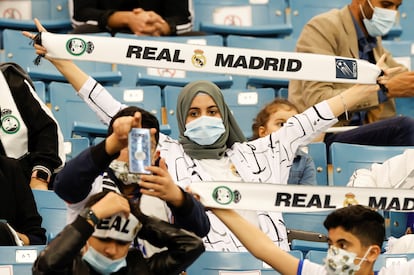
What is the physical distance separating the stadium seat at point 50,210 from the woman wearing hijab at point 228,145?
0.47m

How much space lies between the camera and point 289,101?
7.57m

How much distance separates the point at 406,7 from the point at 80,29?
7.25 ft

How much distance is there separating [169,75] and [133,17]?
0.42 meters

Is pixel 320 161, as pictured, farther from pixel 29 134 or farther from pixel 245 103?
pixel 29 134

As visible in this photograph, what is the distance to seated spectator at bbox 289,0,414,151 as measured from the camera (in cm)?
749

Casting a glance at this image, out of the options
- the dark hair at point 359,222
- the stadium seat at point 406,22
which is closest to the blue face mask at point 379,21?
the stadium seat at point 406,22

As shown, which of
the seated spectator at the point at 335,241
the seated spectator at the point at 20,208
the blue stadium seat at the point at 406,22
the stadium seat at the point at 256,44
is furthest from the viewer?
the blue stadium seat at the point at 406,22

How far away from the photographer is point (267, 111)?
730 centimetres

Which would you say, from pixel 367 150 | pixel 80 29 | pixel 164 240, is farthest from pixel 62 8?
pixel 164 240

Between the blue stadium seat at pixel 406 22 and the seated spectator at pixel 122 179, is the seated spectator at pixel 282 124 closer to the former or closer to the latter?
the seated spectator at pixel 122 179

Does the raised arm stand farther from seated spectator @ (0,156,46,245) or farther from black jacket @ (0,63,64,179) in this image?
black jacket @ (0,63,64,179)

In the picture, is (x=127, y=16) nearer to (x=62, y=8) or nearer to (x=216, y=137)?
(x=62, y=8)

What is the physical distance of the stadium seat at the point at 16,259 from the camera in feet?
19.2

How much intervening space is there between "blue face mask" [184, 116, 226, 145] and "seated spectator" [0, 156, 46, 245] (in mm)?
778
